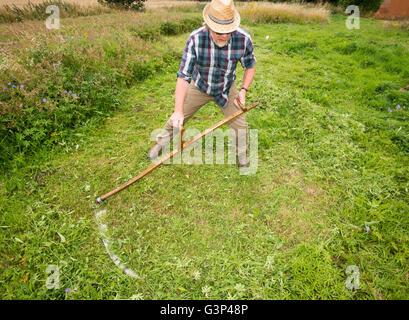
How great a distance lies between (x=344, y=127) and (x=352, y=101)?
1.47 m

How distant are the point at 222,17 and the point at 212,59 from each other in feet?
1.49

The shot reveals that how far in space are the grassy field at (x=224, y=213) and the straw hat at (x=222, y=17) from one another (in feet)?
6.65

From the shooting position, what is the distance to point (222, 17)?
2.20 metres

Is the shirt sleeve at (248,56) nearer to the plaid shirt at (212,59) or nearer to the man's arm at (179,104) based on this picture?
the plaid shirt at (212,59)

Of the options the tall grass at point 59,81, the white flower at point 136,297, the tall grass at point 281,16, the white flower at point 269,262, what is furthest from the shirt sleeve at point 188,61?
the tall grass at point 281,16

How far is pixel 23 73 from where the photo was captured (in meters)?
3.92

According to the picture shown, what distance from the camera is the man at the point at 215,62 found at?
87.7 inches

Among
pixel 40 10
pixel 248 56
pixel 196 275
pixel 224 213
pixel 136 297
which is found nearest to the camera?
pixel 136 297

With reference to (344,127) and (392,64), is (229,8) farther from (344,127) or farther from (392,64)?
(392,64)

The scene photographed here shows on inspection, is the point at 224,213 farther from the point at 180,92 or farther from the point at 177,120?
the point at 180,92

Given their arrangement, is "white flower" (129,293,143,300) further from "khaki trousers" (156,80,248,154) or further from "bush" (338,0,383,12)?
"bush" (338,0,383,12)

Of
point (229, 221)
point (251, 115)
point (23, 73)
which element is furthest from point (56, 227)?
point (251, 115)

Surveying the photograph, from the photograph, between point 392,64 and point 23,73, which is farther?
point 392,64

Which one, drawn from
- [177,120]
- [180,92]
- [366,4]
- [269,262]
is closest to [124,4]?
[180,92]
